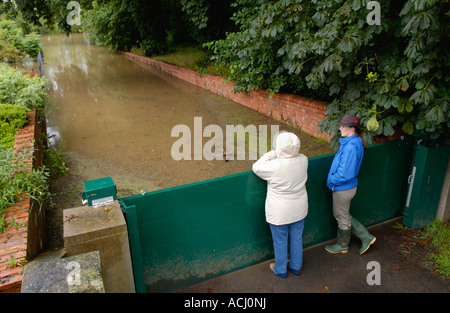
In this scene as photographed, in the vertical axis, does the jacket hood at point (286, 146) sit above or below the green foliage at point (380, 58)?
below

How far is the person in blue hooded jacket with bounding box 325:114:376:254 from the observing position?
386 cm

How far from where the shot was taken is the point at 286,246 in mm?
3834

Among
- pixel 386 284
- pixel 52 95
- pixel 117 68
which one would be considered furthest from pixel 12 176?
pixel 117 68

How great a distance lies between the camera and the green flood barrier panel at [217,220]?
11.3 ft

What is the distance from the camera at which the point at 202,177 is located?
21.0 feet

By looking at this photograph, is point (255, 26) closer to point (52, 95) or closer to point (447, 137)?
point (447, 137)

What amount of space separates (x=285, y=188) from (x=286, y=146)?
1.43ft

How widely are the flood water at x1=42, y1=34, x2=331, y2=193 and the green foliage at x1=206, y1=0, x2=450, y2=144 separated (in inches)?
85.1

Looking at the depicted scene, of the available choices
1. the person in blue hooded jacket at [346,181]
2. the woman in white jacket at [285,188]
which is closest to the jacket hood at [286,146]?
the woman in white jacket at [285,188]

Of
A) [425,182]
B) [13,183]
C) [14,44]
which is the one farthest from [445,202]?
[14,44]

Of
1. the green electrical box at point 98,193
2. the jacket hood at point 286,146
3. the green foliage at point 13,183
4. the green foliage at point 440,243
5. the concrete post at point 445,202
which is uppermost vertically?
the jacket hood at point 286,146

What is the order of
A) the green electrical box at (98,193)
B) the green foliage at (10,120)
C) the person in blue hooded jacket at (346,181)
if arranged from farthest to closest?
the green foliage at (10,120) < the person in blue hooded jacket at (346,181) < the green electrical box at (98,193)

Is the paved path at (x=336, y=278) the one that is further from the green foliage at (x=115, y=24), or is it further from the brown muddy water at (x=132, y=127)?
the green foliage at (x=115, y=24)

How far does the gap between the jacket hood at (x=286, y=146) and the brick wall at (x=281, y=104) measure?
13.9 feet
